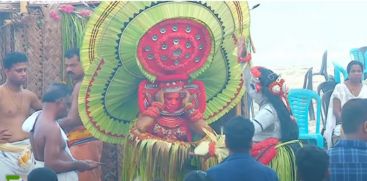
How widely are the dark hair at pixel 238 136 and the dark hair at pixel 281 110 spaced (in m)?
2.01

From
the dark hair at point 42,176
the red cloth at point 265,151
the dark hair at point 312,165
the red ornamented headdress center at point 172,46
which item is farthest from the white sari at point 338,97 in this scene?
the dark hair at point 42,176

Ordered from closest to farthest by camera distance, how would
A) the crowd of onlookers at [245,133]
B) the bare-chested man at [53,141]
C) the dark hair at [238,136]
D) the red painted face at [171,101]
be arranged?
the crowd of onlookers at [245,133] → the dark hair at [238,136] → the bare-chested man at [53,141] → the red painted face at [171,101]

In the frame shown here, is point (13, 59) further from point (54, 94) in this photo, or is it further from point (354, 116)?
point (354, 116)

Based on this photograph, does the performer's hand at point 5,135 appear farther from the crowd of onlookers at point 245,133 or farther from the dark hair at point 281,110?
the dark hair at point 281,110

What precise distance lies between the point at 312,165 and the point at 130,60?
296cm

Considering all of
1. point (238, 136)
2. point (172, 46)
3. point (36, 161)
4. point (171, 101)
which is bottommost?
point (36, 161)

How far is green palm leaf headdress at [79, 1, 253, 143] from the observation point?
7.16 metres

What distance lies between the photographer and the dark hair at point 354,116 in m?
5.14

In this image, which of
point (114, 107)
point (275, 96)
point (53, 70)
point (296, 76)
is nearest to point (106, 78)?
point (114, 107)

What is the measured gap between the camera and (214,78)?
759cm

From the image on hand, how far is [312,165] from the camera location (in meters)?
4.64

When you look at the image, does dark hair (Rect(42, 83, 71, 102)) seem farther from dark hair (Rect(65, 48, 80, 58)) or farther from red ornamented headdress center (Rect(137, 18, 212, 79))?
red ornamented headdress center (Rect(137, 18, 212, 79))

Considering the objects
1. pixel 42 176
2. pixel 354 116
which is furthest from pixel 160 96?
pixel 42 176

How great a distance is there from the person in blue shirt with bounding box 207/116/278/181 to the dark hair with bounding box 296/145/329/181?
0.36 metres
